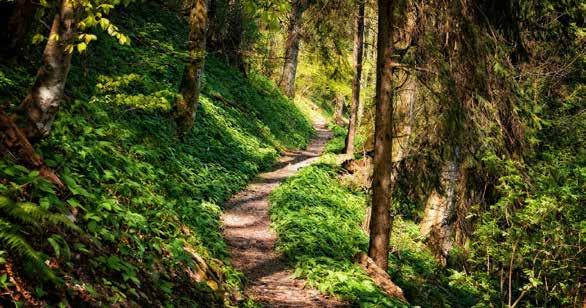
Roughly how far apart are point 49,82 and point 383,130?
540cm

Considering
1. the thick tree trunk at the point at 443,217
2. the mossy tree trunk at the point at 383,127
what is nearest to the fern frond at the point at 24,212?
the mossy tree trunk at the point at 383,127

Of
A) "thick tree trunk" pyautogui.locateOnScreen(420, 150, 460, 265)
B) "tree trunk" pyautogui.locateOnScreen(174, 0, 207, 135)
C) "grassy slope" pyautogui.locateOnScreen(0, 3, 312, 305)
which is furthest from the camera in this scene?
"thick tree trunk" pyautogui.locateOnScreen(420, 150, 460, 265)

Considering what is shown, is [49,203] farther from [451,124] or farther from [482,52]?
[482,52]

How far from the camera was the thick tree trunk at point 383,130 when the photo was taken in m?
8.20

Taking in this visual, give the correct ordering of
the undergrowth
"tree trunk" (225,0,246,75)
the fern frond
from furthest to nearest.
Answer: "tree trunk" (225,0,246,75), the undergrowth, the fern frond

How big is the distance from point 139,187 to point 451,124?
5.10 meters

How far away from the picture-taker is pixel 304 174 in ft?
50.4

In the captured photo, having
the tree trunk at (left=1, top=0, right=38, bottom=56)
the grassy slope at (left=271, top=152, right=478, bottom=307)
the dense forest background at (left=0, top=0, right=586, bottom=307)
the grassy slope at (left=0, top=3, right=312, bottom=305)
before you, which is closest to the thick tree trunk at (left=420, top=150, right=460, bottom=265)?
the dense forest background at (left=0, top=0, right=586, bottom=307)

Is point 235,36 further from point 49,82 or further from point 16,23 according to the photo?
point 49,82

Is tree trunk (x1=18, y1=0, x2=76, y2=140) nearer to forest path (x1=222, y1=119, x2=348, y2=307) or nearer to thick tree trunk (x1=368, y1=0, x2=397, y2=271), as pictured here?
forest path (x1=222, y1=119, x2=348, y2=307)

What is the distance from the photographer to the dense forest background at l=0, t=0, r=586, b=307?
14.6 feet

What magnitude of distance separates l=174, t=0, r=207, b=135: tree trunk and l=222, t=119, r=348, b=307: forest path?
2473 mm

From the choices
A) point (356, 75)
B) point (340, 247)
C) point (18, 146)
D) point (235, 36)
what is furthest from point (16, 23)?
point (235, 36)

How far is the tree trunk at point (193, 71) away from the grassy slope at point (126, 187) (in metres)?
0.48
